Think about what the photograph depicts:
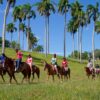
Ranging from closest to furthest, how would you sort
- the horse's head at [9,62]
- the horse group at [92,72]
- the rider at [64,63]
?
1. the horse's head at [9,62]
2. the rider at [64,63]
3. the horse group at [92,72]

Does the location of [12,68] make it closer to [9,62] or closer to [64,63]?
[9,62]

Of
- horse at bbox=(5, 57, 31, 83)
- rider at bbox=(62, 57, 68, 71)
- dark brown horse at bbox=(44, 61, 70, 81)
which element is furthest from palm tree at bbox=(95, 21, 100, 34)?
horse at bbox=(5, 57, 31, 83)

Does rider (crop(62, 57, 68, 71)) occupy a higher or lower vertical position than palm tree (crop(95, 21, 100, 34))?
lower

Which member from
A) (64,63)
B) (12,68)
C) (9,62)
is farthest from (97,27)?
(9,62)

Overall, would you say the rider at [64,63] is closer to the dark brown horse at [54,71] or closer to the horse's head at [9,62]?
the dark brown horse at [54,71]

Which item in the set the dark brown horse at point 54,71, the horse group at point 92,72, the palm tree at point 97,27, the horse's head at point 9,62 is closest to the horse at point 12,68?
the horse's head at point 9,62

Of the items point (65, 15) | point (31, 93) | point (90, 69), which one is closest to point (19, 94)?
point (31, 93)

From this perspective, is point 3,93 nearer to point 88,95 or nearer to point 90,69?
point 88,95

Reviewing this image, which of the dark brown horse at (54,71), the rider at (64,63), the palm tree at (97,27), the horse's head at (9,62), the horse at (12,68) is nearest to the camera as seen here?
the horse's head at (9,62)

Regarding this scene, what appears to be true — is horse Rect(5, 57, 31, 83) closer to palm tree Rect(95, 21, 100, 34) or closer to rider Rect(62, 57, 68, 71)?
rider Rect(62, 57, 68, 71)

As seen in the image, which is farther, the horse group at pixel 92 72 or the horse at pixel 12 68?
the horse group at pixel 92 72

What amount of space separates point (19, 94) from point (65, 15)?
75.8 m

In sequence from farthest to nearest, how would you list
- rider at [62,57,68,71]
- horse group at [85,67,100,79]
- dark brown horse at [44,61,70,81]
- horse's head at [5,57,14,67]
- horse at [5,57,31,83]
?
horse group at [85,67,100,79], rider at [62,57,68,71], dark brown horse at [44,61,70,81], horse at [5,57,31,83], horse's head at [5,57,14,67]

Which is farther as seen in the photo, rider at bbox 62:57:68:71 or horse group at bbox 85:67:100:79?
horse group at bbox 85:67:100:79
